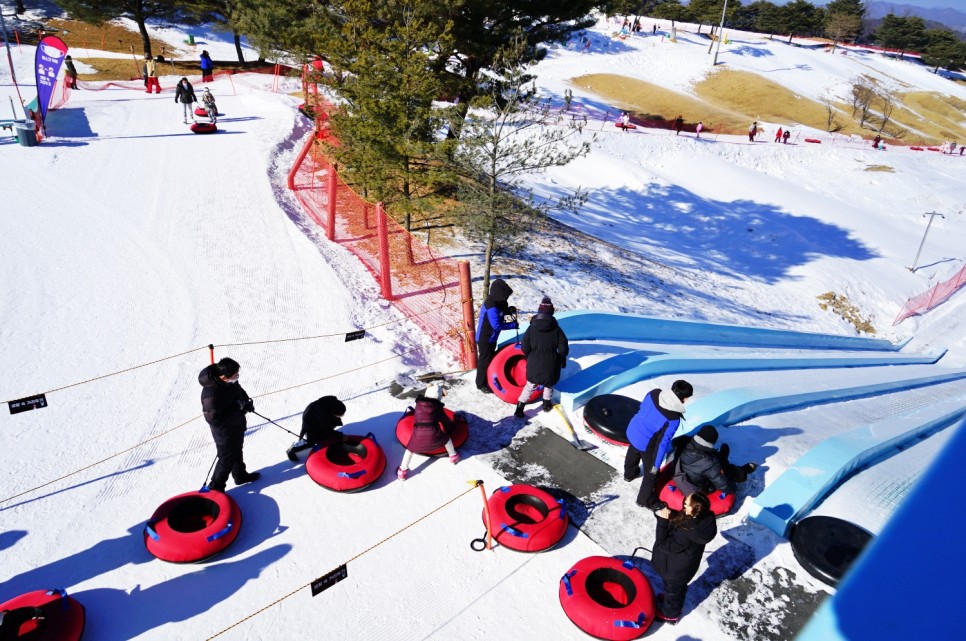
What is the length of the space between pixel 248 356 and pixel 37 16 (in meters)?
51.5

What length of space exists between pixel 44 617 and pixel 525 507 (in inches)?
181

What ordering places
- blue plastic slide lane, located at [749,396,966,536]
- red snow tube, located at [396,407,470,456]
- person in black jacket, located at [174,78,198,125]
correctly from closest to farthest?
blue plastic slide lane, located at [749,396,966,536] < red snow tube, located at [396,407,470,456] < person in black jacket, located at [174,78,198,125]

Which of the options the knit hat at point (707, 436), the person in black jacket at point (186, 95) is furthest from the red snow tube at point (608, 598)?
the person in black jacket at point (186, 95)

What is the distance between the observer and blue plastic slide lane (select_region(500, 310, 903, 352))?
34.3ft

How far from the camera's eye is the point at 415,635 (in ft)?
17.5

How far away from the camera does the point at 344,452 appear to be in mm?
7215

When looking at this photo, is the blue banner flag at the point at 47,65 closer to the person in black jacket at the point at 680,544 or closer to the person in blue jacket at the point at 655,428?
the person in blue jacket at the point at 655,428

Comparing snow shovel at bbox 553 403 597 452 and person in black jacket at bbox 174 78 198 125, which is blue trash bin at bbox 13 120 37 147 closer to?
person in black jacket at bbox 174 78 198 125

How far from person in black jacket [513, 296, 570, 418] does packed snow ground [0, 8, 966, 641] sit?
3.67 feet

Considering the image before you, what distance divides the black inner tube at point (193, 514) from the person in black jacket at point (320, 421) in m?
1.25

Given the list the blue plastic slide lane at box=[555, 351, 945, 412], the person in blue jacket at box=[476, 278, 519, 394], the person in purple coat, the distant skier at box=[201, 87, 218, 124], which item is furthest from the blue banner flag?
the blue plastic slide lane at box=[555, 351, 945, 412]

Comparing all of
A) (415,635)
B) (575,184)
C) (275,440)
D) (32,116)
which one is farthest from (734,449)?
(575,184)

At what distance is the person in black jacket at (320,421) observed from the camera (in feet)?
23.4

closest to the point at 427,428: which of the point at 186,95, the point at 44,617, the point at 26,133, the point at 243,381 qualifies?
the point at 243,381
